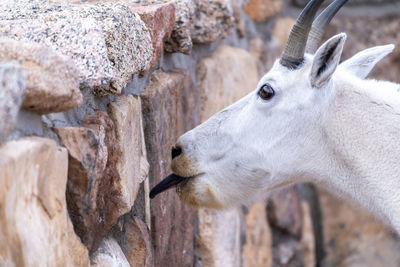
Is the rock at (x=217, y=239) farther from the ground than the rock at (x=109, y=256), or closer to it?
closer to it

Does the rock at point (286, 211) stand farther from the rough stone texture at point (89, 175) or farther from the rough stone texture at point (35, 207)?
the rough stone texture at point (35, 207)

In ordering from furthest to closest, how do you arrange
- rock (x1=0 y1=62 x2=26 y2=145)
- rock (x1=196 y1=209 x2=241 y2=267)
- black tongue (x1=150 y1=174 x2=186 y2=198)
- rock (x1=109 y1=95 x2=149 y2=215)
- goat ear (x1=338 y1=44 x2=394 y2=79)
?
1. rock (x1=196 y1=209 x2=241 y2=267)
2. goat ear (x1=338 y1=44 x2=394 y2=79)
3. black tongue (x1=150 y1=174 x2=186 y2=198)
4. rock (x1=109 y1=95 x2=149 y2=215)
5. rock (x1=0 y1=62 x2=26 y2=145)

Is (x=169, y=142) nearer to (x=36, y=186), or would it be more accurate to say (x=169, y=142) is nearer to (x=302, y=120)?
(x=302, y=120)

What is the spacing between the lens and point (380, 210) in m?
1.53

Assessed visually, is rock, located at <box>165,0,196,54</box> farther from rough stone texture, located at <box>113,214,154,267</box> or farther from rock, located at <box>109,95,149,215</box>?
rough stone texture, located at <box>113,214,154,267</box>

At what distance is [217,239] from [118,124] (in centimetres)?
77

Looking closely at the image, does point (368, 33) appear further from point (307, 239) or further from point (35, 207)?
point (35, 207)

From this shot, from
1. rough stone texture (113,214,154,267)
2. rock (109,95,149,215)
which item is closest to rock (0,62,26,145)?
rock (109,95,149,215)

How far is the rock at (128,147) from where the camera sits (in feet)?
4.11

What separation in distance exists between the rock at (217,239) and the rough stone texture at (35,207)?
87 cm

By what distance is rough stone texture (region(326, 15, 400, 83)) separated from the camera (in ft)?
9.59

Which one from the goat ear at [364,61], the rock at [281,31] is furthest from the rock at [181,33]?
the rock at [281,31]

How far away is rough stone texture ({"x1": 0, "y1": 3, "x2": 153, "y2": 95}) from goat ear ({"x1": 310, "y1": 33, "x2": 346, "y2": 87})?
48 cm

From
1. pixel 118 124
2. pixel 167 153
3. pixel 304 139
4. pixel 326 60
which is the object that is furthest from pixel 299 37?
pixel 118 124
